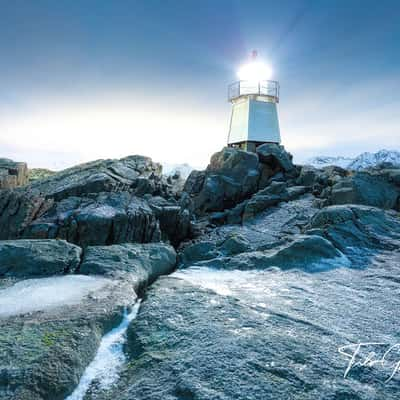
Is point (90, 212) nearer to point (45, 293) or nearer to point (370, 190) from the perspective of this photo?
point (45, 293)

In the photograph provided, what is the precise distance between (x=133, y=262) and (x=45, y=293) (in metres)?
3.29

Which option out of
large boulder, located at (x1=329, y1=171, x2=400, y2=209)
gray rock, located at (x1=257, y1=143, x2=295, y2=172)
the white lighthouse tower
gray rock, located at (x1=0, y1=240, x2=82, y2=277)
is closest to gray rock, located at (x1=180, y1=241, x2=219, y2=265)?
gray rock, located at (x1=0, y1=240, x2=82, y2=277)

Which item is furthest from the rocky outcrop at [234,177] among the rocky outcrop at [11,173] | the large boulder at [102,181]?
the rocky outcrop at [11,173]

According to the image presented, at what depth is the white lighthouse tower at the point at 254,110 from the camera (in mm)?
38500

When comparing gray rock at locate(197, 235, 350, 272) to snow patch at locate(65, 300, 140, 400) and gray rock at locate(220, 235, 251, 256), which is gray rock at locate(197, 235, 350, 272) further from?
snow patch at locate(65, 300, 140, 400)

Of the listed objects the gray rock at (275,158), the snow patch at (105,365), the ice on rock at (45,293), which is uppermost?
the gray rock at (275,158)

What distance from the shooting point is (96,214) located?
1313cm

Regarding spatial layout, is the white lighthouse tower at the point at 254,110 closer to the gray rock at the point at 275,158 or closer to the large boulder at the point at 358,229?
the gray rock at the point at 275,158

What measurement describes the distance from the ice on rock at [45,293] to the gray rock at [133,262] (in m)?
0.69

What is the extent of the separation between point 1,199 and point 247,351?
14.4 m

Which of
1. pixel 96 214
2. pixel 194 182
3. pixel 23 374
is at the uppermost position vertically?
pixel 194 182

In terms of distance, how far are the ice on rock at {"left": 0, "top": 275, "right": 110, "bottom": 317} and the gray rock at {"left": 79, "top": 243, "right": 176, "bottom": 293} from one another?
2.26ft

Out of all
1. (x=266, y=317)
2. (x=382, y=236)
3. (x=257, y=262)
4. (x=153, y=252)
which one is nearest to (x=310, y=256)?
(x=257, y=262)

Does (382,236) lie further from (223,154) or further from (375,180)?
(223,154)
